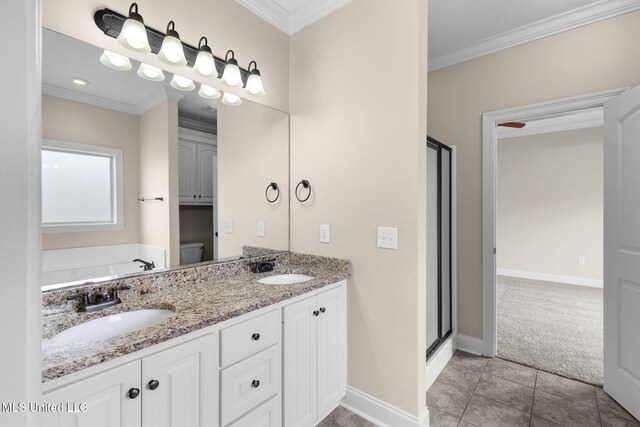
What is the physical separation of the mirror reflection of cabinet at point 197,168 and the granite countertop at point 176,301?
1.39ft

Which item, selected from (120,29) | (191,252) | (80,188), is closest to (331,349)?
(191,252)

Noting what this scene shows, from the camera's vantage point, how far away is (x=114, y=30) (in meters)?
1.39

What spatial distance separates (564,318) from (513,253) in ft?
7.08

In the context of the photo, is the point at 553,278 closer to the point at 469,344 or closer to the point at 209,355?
the point at 469,344

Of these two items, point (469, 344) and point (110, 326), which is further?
point (469, 344)

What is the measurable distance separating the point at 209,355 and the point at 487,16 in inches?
114

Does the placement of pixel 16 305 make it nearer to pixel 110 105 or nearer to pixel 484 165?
pixel 110 105

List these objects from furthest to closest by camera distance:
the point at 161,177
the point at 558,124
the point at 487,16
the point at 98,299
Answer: the point at 558,124 → the point at 487,16 → the point at 161,177 → the point at 98,299

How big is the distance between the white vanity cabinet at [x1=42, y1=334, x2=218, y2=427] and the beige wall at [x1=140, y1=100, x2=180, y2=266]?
701 mm

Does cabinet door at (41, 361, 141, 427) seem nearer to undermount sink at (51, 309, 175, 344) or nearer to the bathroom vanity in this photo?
the bathroom vanity

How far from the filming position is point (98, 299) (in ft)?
4.14

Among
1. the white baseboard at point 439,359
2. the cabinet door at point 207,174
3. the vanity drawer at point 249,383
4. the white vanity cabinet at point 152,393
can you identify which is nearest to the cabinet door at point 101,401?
the white vanity cabinet at point 152,393

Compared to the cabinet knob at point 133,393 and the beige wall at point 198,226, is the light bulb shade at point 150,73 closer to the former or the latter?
the beige wall at point 198,226

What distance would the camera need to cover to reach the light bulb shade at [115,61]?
139 cm
